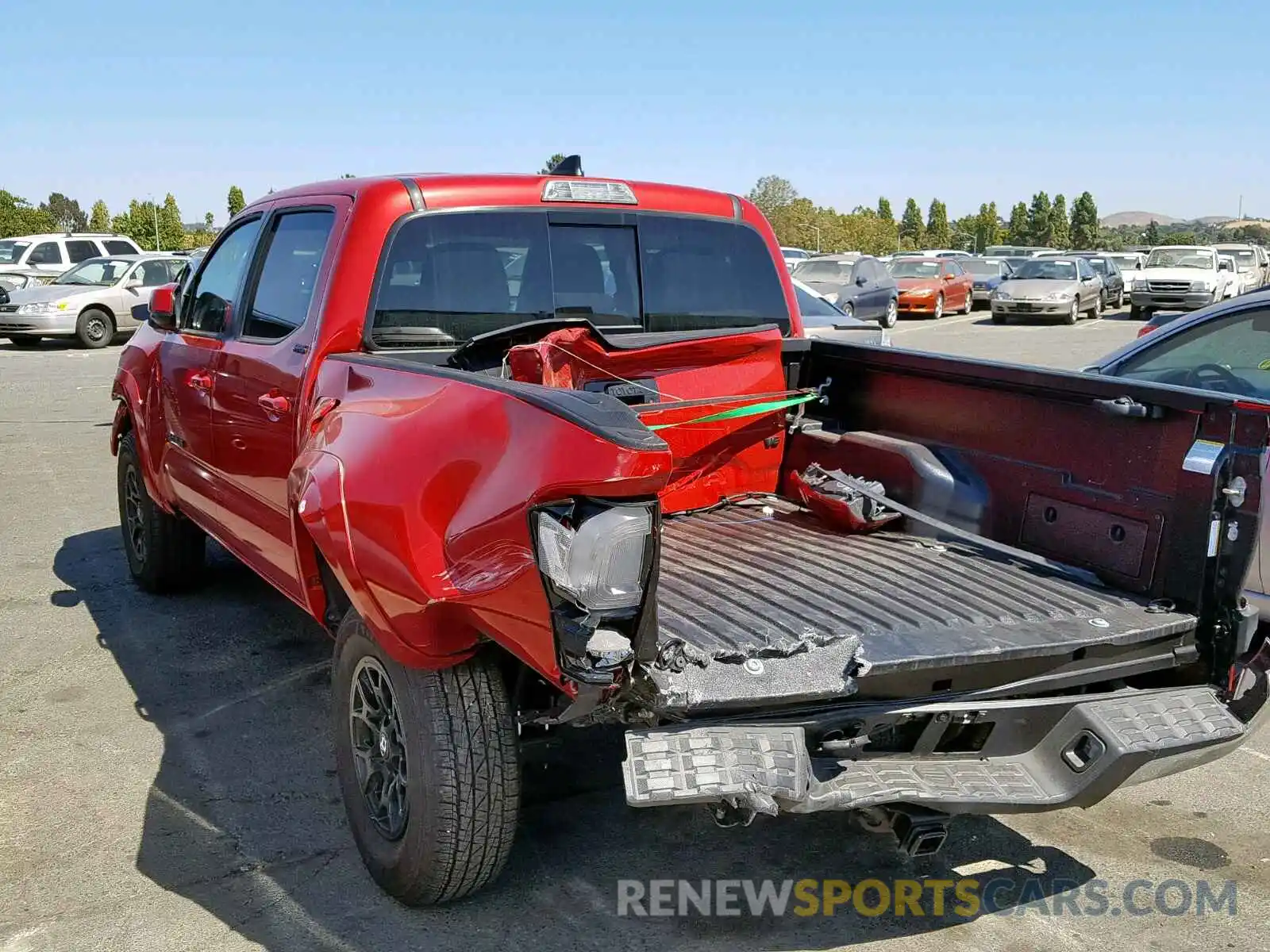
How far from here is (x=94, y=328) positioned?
65.3 ft

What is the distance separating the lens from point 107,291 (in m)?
19.9

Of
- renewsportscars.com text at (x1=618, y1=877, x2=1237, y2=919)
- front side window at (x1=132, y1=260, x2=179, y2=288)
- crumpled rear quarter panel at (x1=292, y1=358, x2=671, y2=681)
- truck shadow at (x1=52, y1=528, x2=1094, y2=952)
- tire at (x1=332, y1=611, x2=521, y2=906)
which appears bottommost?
renewsportscars.com text at (x1=618, y1=877, x2=1237, y2=919)

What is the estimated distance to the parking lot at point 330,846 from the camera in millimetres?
3242

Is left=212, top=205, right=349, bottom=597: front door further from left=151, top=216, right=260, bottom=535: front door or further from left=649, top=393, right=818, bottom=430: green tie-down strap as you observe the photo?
left=649, top=393, right=818, bottom=430: green tie-down strap

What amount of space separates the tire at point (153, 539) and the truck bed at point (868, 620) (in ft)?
10.6

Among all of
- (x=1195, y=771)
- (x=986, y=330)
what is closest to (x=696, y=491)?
(x=1195, y=771)

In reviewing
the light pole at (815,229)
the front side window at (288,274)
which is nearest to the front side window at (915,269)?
the front side window at (288,274)

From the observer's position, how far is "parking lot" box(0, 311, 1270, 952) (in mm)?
3242

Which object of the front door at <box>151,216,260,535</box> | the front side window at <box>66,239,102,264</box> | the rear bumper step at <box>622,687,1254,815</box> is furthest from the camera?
the front side window at <box>66,239,102,264</box>

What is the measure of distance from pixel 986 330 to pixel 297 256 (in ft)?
74.4

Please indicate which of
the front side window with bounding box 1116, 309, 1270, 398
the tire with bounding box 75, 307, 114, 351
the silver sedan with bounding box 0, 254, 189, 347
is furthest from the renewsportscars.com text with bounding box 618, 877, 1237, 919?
the tire with bounding box 75, 307, 114, 351

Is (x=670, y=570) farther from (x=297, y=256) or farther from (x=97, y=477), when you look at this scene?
(x=97, y=477)

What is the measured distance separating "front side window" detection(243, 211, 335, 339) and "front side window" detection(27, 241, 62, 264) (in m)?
21.2

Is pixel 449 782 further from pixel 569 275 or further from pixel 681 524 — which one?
pixel 569 275
